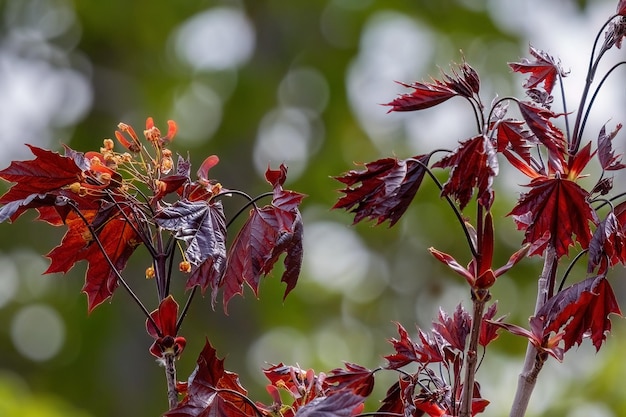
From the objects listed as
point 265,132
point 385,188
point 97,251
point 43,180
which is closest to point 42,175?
point 43,180

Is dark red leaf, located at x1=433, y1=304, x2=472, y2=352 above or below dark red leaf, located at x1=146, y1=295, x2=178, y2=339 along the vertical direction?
above

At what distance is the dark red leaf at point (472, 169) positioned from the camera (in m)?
0.91

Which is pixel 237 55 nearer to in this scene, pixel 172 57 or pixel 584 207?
pixel 172 57

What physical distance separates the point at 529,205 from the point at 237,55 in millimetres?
4719

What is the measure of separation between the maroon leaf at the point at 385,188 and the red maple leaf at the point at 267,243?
68 mm

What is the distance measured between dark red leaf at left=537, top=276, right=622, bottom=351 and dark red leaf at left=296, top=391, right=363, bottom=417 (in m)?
0.26

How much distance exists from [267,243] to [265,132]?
4.43m

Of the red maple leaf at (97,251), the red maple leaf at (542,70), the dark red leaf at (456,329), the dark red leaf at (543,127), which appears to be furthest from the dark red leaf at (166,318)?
the red maple leaf at (542,70)

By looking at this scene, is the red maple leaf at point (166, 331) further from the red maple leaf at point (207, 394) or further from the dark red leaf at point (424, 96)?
the dark red leaf at point (424, 96)

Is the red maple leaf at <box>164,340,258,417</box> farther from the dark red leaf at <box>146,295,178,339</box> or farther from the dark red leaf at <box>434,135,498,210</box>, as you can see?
the dark red leaf at <box>434,135,498,210</box>

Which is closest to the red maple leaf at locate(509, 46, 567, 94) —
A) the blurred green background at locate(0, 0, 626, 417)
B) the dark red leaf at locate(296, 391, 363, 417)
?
the dark red leaf at locate(296, 391, 363, 417)

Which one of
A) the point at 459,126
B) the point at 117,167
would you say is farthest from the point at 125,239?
the point at 459,126

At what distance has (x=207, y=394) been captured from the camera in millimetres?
998

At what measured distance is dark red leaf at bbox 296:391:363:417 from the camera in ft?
2.98
